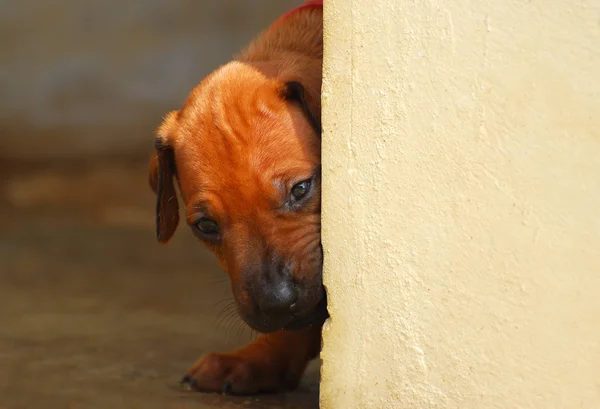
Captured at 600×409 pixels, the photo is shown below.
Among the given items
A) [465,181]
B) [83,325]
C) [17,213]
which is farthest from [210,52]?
[465,181]

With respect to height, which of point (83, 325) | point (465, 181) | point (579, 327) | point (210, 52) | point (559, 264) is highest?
point (210, 52)

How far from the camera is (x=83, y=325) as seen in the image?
6.30 meters

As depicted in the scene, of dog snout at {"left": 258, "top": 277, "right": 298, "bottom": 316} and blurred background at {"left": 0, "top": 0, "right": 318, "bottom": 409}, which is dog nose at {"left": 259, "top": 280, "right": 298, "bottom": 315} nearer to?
dog snout at {"left": 258, "top": 277, "right": 298, "bottom": 316}

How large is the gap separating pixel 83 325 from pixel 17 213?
6003 millimetres

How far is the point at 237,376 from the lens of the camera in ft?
14.8

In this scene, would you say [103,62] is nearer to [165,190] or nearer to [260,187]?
[165,190]

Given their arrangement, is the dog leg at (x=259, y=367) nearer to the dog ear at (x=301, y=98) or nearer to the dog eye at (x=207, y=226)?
the dog eye at (x=207, y=226)

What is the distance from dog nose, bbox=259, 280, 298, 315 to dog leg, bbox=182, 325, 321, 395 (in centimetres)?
88

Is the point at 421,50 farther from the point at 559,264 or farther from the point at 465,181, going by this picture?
the point at 559,264

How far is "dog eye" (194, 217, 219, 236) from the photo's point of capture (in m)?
4.22

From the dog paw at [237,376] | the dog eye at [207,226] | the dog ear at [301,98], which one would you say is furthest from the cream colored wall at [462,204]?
the dog paw at [237,376]

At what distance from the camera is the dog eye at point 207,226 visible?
4219 millimetres

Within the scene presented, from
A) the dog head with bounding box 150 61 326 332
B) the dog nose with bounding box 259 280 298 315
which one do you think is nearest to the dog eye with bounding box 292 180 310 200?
the dog head with bounding box 150 61 326 332

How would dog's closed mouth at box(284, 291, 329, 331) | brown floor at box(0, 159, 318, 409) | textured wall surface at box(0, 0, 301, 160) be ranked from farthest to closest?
textured wall surface at box(0, 0, 301, 160)
brown floor at box(0, 159, 318, 409)
dog's closed mouth at box(284, 291, 329, 331)
